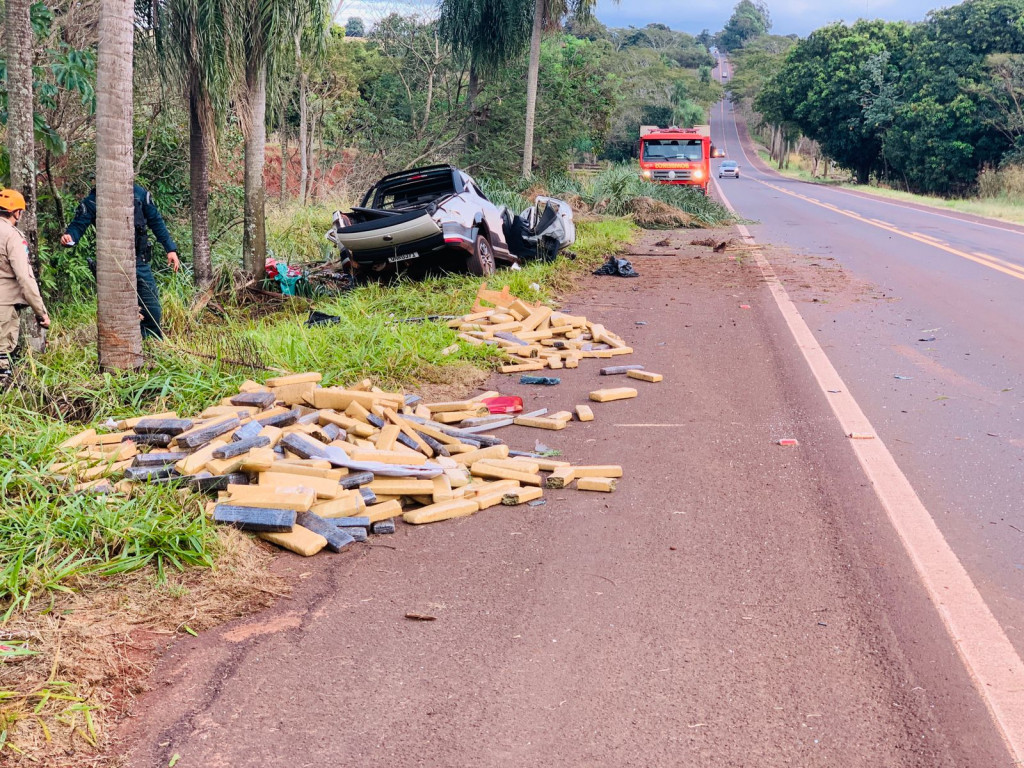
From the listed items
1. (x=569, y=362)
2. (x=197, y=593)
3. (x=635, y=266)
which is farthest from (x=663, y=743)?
(x=635, y=266)

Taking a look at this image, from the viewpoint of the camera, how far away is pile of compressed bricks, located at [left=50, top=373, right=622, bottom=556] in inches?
176

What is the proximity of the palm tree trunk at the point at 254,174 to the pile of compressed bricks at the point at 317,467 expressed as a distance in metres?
6.45

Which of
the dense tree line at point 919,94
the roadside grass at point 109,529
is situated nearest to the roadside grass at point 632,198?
the roadside grass at point 109,529

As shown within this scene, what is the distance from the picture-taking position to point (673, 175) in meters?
27.7

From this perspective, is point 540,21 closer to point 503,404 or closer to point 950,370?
point 950,370

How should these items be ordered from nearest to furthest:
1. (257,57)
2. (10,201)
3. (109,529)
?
(109,529), (10,201), (257,57)

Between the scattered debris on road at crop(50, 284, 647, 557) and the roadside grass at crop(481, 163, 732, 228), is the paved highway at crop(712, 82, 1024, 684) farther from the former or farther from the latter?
the roadside grass at crop(481, 163, 732, 228)

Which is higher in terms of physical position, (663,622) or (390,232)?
(390,232)

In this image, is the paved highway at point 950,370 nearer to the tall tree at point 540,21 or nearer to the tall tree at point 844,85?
the tall tree at point 540,21

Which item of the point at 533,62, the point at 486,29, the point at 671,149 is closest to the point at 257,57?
the point at 533,62

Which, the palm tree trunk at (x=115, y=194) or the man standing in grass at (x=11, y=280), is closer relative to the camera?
the palm tree trunk at (x=115, y=194)

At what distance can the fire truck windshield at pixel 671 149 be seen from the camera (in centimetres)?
2841

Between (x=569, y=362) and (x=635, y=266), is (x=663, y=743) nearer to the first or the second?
(x=569, y=362)

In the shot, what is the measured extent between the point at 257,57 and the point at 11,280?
5509mm
